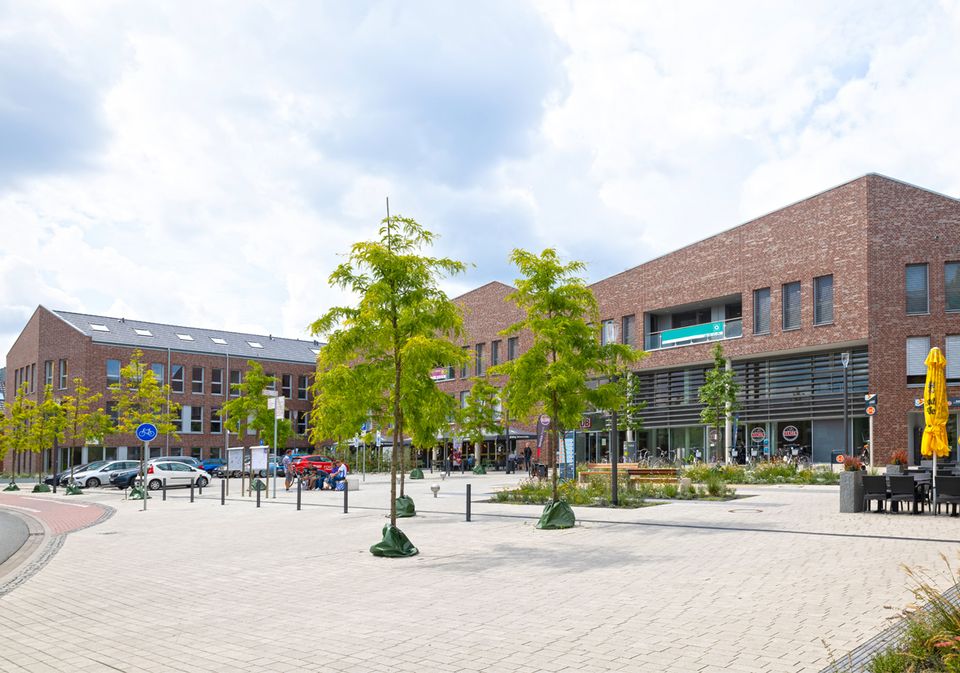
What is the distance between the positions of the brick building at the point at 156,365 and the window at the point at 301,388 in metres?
0.09

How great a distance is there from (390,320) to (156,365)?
58613 millimetres

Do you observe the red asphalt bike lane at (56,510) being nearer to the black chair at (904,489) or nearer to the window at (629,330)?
the black chair at (904,489)

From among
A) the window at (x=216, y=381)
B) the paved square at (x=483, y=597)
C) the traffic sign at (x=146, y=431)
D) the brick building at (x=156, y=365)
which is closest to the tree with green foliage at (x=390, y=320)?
the paved square at (x=483, y=597)

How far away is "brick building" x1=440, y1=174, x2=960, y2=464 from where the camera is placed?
34844 millimetres

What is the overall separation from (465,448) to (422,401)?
161ft

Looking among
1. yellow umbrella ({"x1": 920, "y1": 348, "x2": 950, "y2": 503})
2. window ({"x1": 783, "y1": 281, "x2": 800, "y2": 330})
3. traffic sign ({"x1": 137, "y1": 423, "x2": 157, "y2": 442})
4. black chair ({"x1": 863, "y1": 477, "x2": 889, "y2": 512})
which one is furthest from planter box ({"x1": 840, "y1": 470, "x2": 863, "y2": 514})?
window ({"x1": 783, "y1": 281, "x2": 800, "y2": 330})

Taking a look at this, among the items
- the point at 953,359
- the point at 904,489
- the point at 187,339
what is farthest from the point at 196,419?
the point at 904,489

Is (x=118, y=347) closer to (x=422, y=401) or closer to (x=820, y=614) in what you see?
(x=422, y=401)

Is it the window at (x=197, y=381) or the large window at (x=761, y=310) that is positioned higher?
the large window at (x=761, y=310)

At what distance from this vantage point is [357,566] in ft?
36.7

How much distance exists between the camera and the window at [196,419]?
67688 millimetres

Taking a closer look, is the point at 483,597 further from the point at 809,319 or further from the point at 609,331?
the point at 609,331

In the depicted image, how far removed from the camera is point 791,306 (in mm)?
39031

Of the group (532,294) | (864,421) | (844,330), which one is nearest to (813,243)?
(844,330)
